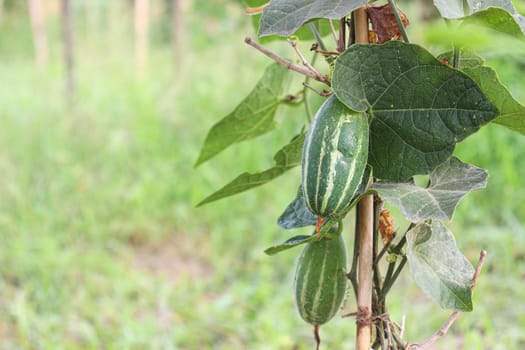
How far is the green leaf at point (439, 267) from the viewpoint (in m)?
0.58

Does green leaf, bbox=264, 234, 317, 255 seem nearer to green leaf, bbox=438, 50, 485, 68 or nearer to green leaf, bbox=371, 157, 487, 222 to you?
green leaf, bbox=371, 157, 487, 222

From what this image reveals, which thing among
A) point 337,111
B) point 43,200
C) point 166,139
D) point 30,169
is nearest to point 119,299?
point 43,200

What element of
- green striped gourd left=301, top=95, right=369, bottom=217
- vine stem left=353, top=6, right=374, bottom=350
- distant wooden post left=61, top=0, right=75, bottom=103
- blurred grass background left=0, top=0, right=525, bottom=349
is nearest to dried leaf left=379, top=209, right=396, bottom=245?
vine stem left=353, top=6, right=374, bottom=350

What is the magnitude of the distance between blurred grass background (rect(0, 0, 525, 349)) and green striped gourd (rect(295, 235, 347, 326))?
0.79ft

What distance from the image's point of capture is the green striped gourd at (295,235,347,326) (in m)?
0.67

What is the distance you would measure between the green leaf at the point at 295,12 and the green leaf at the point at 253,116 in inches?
9.8

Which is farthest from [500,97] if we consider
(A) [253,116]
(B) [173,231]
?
(B) [173,231]

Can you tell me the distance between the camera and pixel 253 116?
811 millimetres

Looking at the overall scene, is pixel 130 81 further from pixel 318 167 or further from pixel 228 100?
pixel 318 167

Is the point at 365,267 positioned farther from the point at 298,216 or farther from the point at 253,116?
the point at 253,116

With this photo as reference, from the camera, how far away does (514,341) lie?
5.59ft

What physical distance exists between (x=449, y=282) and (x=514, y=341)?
1.27m

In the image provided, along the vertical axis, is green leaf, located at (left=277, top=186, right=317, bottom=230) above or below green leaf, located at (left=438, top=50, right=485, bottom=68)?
below

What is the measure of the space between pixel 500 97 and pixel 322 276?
0.26 metres
